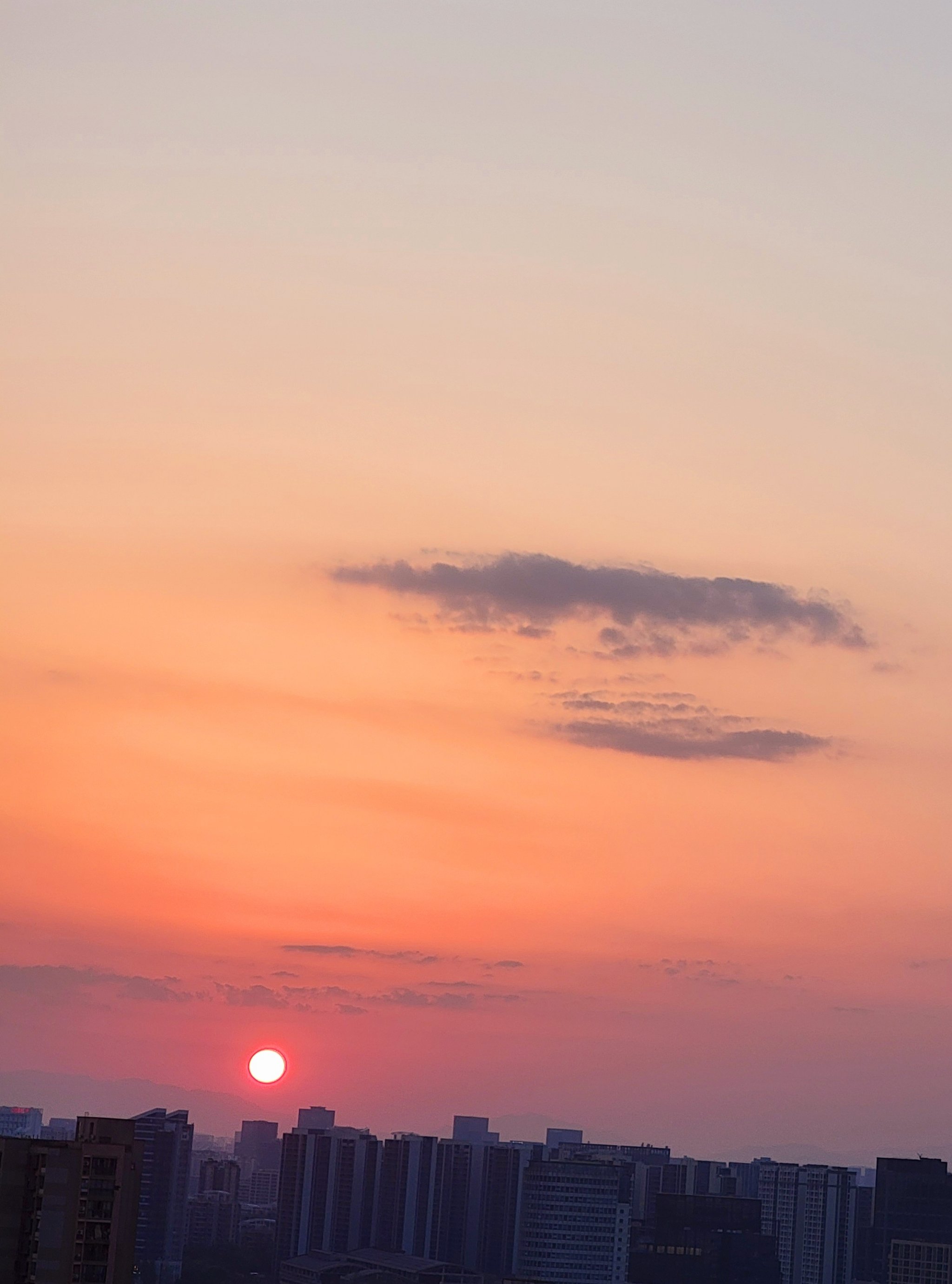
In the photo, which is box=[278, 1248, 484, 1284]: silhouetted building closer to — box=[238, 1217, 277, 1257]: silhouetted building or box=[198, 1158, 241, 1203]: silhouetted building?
box=[238, 1217, 277, 1257]: silhouetted building

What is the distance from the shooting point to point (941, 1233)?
14275 centimetres

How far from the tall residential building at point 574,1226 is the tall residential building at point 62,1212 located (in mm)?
92983

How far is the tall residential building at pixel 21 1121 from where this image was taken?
178875 mm

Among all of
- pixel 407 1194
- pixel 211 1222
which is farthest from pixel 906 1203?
pixel 211 1222

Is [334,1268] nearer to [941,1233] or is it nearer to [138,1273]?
[138,1273]

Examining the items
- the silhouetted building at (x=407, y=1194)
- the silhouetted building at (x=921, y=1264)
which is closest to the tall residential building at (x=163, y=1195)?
the silhouetted building at (x=407, y=1194)

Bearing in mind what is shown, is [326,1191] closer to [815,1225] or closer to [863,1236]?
[815,1225]

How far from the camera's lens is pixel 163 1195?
462ft

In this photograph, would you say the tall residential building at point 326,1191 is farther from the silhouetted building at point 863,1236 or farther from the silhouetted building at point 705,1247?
the silhouetted building at point 863,1236

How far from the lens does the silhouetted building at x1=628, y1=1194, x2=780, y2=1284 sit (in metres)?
138

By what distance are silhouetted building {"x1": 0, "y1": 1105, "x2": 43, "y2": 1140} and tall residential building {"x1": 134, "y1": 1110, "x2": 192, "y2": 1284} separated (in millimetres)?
36122

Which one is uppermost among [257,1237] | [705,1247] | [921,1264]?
[921,1264]

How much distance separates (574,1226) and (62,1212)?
97700 mm

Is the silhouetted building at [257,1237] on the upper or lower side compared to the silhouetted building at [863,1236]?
lower
